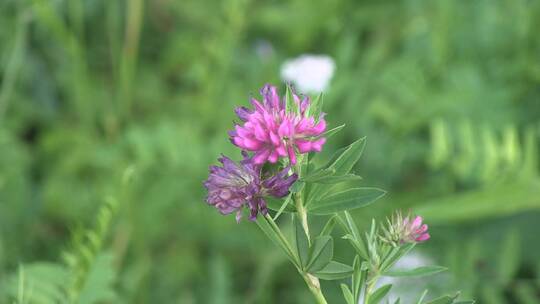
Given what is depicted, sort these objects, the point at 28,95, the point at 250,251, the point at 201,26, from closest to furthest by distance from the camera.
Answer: the point at 250,251 < the point at 28,95 < the point at 201,26

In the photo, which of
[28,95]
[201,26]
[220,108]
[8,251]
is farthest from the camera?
[201,26]

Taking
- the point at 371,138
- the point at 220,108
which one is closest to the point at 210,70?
the point at 220,108

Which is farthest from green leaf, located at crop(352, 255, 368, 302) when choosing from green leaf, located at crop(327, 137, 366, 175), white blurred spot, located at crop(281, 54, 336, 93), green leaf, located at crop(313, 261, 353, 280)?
white blurred spot, located at crop(281, 54, 336, 93)

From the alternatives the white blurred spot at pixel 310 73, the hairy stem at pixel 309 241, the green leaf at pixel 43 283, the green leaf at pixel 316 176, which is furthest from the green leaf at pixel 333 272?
the white blurred spot at pixel 310 73

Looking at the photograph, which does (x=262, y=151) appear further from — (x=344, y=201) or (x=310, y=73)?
(x=310, y=73)

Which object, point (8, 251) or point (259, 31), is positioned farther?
point (259, 31)

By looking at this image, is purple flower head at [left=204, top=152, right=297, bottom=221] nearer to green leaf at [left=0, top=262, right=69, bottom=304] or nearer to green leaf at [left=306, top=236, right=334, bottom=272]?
green leaf at [left=306, top=236, right=334, bottom=272]

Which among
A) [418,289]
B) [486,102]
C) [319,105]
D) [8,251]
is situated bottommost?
[418,289]

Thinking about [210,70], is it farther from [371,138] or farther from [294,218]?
[294,218]
